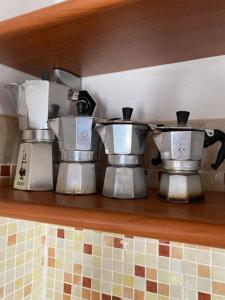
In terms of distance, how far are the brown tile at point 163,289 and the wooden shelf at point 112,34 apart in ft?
1.64

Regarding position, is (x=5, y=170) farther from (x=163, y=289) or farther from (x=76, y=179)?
(x=163, y=289)

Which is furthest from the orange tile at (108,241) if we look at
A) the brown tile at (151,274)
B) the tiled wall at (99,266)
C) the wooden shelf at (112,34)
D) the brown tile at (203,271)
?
the wooden shelf at (112,34)

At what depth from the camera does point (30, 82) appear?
0.61m

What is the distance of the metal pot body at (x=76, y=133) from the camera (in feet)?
1.82

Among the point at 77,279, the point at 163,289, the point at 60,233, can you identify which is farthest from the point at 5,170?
the point at 163,289

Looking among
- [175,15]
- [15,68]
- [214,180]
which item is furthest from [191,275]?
[15,68]

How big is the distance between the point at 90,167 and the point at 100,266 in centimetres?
28

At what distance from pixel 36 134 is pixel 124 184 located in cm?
23

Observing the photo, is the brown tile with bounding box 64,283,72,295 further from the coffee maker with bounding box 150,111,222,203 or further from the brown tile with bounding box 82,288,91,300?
the coffee maker with bounding box 150,111,222,203

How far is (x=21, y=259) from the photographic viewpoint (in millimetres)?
719

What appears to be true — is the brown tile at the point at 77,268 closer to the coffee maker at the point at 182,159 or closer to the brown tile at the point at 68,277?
the brown tile at the point at 68,277

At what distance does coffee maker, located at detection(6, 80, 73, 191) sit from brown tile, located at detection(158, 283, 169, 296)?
32cm

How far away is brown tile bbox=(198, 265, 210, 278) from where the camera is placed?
59 centimetres

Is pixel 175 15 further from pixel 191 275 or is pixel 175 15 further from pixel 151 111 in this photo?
pixel 191 275
